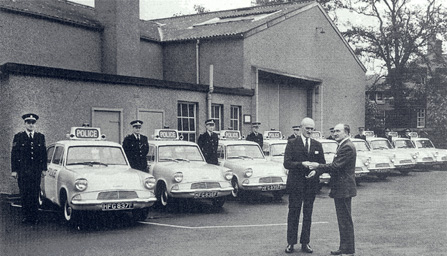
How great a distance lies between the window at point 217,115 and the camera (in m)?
19.4

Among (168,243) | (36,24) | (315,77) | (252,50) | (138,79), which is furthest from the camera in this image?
(315,77)

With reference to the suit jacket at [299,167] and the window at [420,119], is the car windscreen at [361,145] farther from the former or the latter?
the window at [420,119]

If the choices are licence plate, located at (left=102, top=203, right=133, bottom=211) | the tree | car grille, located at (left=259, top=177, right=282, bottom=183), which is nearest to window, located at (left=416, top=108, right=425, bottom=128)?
the tree

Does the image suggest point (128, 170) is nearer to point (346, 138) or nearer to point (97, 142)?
point (97, 142)

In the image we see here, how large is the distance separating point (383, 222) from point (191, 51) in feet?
49.6

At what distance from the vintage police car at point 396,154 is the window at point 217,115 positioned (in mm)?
5879

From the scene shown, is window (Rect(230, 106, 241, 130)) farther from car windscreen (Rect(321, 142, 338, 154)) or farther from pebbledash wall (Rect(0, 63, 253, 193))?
car windscreen (Rect(321, 142, 338, 154))

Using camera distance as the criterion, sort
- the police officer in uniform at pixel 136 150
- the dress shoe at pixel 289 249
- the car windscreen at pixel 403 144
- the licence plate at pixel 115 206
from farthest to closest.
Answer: the car windscreen at pixel 403 144 → the police officer in uniform at pixel 136 150 → the licence plate at pixel 115 206 → the dress shoe at pixel 289 249

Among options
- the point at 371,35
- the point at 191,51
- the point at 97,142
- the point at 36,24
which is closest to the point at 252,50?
the point at 191,51

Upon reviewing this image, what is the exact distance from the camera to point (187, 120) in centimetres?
1830

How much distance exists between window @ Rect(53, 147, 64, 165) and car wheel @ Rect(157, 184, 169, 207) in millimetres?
2342

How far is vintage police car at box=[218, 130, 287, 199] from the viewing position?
1300cm

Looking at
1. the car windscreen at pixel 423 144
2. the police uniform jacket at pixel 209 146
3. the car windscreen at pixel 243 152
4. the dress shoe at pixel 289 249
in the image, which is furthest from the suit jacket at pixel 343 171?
the car windscreen at pixel 423 144

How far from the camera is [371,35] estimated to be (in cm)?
3709
